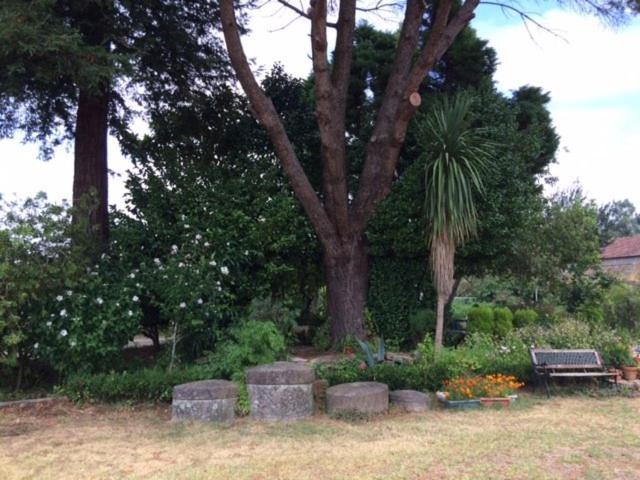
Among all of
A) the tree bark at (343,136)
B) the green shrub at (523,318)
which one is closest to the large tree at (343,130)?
the tree bark at (343,136)

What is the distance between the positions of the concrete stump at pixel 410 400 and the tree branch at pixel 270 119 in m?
3.32

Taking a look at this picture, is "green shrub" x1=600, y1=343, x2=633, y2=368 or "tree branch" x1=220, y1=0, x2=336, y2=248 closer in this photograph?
"green shrub" x1=600, y1=343, x2=633, y2=368

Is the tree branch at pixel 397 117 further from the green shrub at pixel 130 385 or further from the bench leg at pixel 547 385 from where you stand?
the green shrub at pixel 130 385

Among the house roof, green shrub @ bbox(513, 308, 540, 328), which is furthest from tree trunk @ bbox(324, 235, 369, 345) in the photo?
the house roof

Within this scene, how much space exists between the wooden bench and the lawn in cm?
65

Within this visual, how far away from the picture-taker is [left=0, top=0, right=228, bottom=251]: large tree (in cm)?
763

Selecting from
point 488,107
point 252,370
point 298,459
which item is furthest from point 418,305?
point 298,459

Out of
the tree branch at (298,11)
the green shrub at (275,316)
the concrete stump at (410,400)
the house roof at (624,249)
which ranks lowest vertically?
the concrete stump at (410,400)

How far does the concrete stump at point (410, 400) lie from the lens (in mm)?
6891

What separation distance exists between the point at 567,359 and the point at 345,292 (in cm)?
370

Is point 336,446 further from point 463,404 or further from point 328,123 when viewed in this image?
point 328,123

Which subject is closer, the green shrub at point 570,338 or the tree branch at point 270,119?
the tree branch at point 270,119

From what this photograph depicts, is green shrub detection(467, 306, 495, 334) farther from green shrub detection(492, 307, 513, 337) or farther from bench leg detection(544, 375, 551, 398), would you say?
bench leg detection(544, 375, 551, 398)

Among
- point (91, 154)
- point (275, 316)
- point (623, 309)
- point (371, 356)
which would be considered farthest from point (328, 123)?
point (623, 309)
